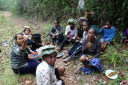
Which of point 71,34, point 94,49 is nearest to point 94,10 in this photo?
point 71,34

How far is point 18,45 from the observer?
9.25ft

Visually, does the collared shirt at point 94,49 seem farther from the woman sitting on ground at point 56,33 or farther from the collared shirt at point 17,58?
the woman sitting on ground at point 56,33

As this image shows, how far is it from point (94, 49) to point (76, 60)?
87 centimetres

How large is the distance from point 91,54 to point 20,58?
6.63 ft

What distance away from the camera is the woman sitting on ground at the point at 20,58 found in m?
2.72

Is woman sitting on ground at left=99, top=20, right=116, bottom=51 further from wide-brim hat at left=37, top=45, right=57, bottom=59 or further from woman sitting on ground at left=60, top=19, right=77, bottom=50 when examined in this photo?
wide-brim hat at left=37, top=45, right=57, bottom=59

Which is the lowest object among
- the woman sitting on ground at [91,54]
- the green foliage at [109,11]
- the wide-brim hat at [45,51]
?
the woman sitting on ground at [91,54]

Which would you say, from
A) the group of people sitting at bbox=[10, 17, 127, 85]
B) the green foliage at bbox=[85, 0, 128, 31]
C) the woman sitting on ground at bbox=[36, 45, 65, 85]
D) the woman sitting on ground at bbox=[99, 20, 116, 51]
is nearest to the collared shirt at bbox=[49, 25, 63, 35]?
the group of people sitting at bbox=[10, 17, 127, 85]

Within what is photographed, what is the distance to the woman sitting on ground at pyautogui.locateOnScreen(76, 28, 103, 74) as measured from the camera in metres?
2.93

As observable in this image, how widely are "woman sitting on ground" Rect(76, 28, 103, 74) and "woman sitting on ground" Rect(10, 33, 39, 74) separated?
1.44m

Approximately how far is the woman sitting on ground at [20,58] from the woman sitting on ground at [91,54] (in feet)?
4.73

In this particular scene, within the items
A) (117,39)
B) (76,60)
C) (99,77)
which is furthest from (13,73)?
(117,39)

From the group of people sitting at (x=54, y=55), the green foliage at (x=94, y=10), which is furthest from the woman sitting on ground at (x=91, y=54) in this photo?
the green foliage at (x=94, y=10)

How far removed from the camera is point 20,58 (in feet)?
9.61
